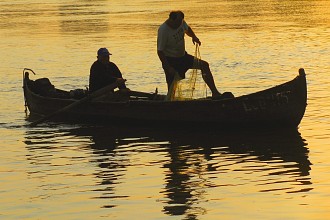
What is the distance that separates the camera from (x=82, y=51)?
38.9m

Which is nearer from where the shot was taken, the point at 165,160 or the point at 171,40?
the point at 165,160

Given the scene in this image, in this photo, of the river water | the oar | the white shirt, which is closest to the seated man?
the oar

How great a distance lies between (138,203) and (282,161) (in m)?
3.42

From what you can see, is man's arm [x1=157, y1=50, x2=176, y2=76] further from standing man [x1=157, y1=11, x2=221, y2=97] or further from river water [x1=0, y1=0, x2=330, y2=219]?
river water [x1=0, y1=0, x2=330, y2=219]

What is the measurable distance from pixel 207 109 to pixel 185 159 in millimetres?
2063

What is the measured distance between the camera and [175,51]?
19.5 meters

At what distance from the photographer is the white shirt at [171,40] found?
63.1 feet

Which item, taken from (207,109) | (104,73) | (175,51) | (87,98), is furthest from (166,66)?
(87,98)

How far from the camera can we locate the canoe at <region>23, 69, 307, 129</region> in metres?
17.9

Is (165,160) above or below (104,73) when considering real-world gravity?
below

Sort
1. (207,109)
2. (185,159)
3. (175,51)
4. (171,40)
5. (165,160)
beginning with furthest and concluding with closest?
1. (175,51)
2. (171,40)
3. (207,109)
4. (185,159)
5. (165,160)

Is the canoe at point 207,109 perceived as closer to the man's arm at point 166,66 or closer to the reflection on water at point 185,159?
the reflection on water at point 185,159

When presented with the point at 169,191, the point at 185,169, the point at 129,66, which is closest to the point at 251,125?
the point at 185,169

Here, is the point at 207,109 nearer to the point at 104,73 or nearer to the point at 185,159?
the point at 185,159
